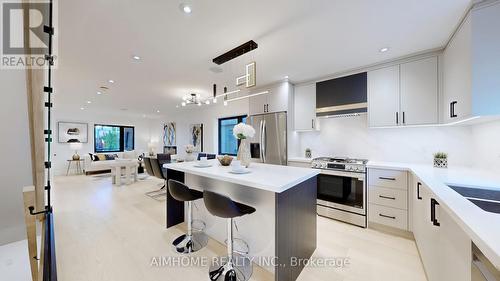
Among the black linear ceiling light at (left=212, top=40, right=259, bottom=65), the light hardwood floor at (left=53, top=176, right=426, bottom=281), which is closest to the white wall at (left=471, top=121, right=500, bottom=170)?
the light hardwood floor at (left=53, top=176, right=426, bottom=281)

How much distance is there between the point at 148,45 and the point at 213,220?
2.41 metres

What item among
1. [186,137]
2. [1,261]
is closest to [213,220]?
[1,261]

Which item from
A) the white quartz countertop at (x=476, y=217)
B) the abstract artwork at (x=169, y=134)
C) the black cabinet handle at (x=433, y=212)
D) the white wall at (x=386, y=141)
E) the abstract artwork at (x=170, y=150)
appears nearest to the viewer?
the white quartz countertop at (x=476, y=217)

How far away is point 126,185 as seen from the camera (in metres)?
5.16

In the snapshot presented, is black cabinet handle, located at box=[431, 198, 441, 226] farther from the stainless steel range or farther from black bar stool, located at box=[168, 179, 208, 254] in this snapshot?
black bar stool, located at box=[168, 179, 208, 254]

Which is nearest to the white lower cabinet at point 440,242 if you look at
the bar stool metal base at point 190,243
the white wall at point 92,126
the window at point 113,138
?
the bar stool metal base at point 190,243

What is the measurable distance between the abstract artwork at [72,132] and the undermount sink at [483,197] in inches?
413

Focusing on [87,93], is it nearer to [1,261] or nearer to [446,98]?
[1,261]

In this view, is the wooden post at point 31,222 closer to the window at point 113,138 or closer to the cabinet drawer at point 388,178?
the cabinet drawer at point 388,178

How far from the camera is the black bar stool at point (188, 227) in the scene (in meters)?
1.90

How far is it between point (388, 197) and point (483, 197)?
1178 millimetres

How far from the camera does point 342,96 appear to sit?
9.98 feet

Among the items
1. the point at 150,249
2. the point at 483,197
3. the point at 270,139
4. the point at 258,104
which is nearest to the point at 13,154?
the point at 150,249

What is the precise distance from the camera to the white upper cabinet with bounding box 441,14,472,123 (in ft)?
5.30
